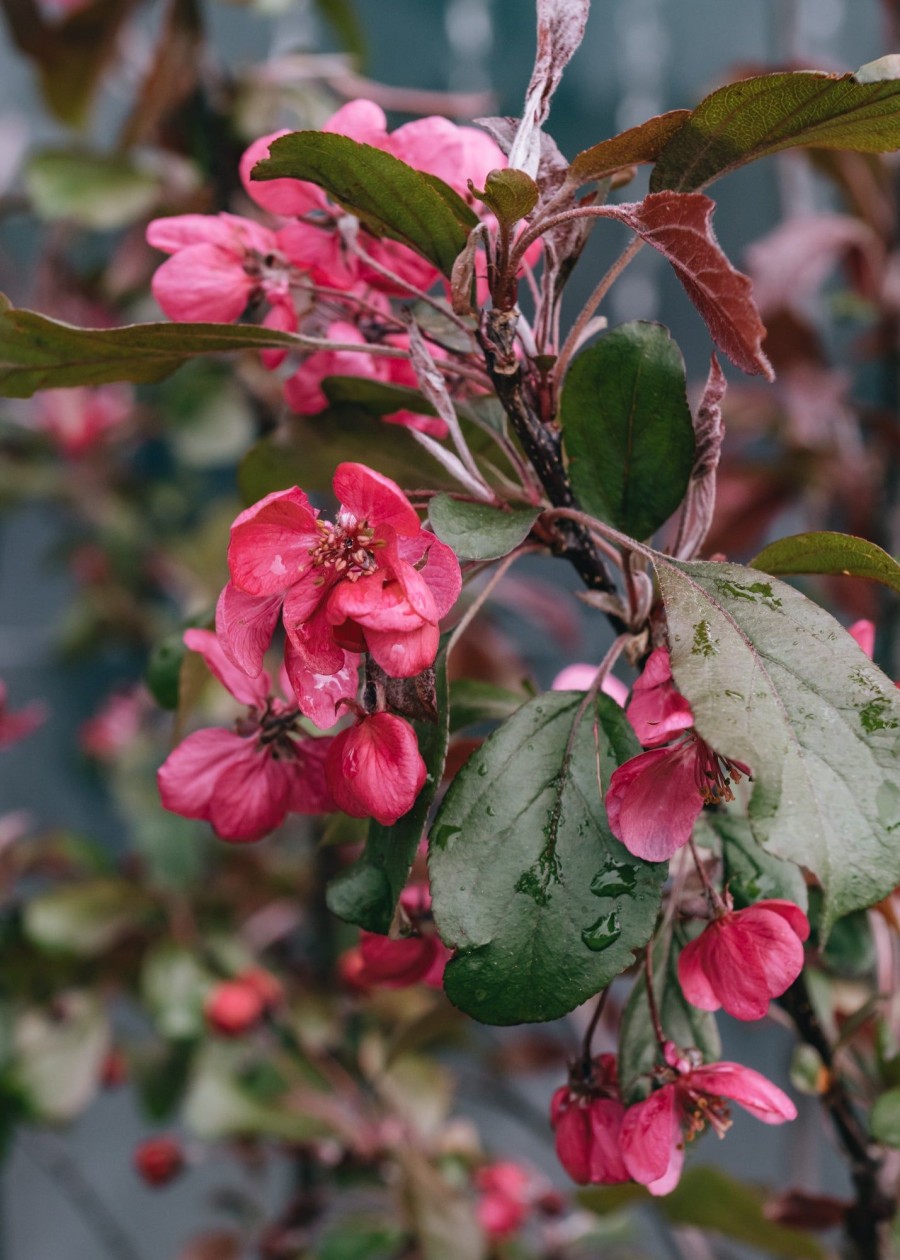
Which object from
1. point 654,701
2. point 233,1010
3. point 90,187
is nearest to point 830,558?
point 654,701

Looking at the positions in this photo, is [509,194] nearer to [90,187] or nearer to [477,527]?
[477,527]

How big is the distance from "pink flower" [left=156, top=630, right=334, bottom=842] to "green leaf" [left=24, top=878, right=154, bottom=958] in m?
0.81

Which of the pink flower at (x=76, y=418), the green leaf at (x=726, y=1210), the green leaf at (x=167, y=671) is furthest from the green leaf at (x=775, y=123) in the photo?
the pink flower at (x=76, y=418)

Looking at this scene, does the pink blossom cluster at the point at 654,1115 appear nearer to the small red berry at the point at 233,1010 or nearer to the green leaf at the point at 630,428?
the green leaf at the point at 630,428

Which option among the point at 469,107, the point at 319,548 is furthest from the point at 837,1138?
the point at 469,107

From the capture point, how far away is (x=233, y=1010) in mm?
1071

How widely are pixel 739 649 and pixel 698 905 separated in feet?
0.53

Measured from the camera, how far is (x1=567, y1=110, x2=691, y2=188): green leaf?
0.43 m

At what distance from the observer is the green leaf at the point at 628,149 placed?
0.43 metres

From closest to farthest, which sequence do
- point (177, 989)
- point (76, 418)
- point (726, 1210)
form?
point (726, 1210) → point (177, 989) → point (76, 418)

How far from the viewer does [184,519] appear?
204 cm

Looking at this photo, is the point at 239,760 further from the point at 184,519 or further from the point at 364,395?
the point at 184,519

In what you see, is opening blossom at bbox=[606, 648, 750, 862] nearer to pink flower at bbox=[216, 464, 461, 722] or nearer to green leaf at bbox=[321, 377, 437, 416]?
pink flower at bbox=[216, 464, 461, 722]

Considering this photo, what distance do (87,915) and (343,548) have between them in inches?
38.8
